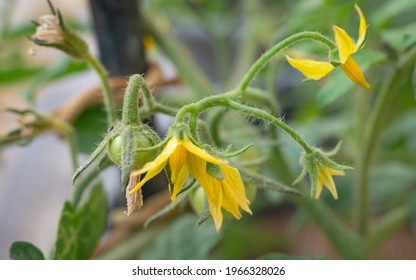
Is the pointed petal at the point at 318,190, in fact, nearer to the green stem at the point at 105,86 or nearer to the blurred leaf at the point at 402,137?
the green stem at the point at 105,86

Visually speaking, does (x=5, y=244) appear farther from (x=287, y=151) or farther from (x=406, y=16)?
(x=406, y=16)

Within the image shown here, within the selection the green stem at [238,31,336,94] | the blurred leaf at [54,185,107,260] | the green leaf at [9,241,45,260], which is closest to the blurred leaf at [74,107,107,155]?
the blurred leaf at [54,185,107,260]

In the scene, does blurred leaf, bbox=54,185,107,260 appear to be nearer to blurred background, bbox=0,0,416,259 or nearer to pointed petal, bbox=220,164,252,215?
blurred background, bbox=0,0,416,259

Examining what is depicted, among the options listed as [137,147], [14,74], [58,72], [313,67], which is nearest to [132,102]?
[137,147]

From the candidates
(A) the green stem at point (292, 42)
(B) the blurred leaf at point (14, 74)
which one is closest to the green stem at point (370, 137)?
(A) the green stem at point (292, 42)

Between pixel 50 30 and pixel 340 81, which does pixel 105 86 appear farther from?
pixel 340 81
